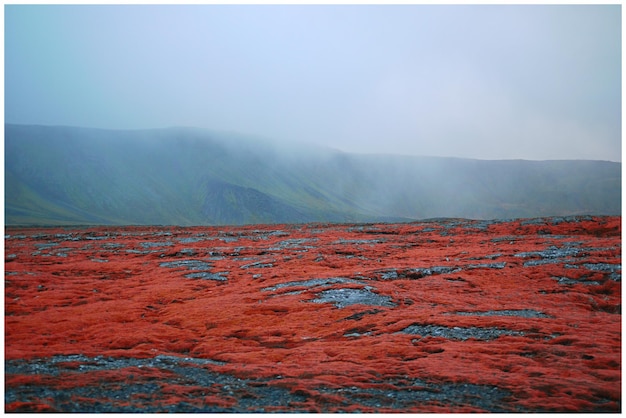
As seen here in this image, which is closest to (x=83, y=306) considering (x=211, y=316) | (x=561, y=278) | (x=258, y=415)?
(x=211, y=316)

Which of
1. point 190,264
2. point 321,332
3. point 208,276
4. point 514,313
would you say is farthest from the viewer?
point 190,264

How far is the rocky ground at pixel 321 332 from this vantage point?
36.7 ft

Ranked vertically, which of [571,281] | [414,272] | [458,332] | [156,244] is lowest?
[156,244]

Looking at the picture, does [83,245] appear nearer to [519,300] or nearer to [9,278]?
[9,278]

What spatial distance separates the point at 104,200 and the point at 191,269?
15985cm

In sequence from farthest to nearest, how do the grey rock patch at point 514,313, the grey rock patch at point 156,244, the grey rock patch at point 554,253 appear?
the grey rock patch at point 156,244 → the grey rock patch at point 554,253 → the grey rock patch at point 514,313

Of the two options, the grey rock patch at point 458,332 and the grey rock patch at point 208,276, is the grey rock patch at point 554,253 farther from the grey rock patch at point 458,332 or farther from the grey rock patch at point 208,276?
the grey rock patch at point 208,276

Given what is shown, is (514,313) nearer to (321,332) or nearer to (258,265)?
(321,332)

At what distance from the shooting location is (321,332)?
57.5 feet

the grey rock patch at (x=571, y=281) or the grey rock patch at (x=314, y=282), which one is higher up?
the grey rock patch at (x=571, y=281)

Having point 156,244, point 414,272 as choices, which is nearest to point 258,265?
point 414,272

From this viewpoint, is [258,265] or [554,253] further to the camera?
[258,265]

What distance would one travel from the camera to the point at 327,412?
10359 mm

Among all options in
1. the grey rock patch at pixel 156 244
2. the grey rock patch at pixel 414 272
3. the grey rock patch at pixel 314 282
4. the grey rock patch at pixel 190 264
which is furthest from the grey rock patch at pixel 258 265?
the grey rock patch at pixel 156 244
